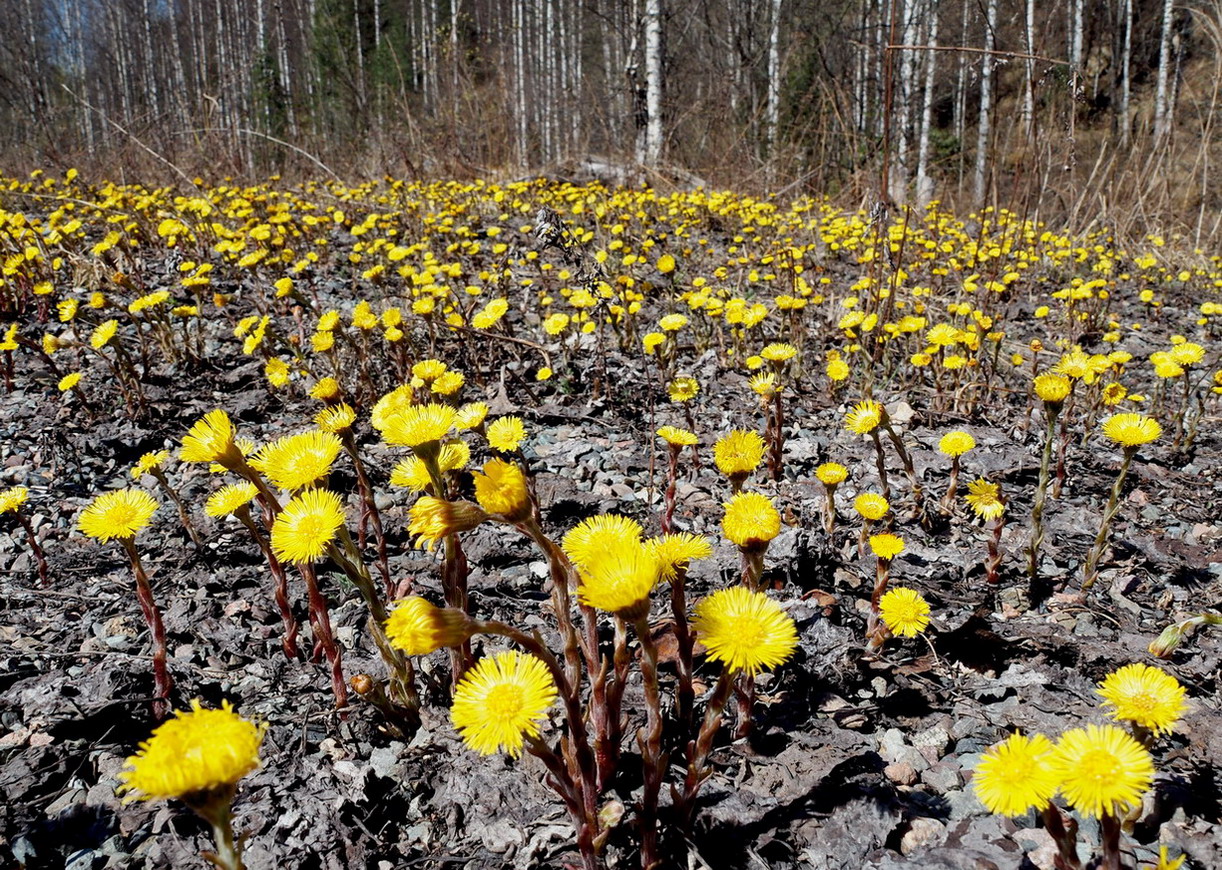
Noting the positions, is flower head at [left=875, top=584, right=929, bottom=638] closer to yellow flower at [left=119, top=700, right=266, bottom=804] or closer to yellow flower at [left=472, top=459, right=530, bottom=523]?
yellow flower at [left=472, top=459, right=530, bottom=523]

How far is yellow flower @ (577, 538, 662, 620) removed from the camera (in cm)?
94

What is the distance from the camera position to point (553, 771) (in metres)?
1.07

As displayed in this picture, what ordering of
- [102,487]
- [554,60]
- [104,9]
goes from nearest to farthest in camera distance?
[102,487] → [554,60] → [104,9]

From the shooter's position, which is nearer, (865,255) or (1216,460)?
(1216,460)

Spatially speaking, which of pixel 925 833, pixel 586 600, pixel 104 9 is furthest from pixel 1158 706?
pixel 104 9

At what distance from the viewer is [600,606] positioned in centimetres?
94

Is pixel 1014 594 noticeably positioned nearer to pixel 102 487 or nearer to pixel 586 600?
pixel 586 600

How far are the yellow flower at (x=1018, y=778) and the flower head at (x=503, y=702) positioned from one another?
2.05 feet

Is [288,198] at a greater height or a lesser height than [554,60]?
lesser

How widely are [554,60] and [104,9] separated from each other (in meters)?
18.5

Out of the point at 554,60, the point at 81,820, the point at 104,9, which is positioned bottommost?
the point at 81,820

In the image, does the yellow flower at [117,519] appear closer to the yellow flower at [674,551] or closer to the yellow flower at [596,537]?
the yellow flower at [596,537]

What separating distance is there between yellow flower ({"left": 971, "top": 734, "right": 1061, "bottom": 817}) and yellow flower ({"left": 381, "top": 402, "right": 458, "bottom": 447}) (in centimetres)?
111

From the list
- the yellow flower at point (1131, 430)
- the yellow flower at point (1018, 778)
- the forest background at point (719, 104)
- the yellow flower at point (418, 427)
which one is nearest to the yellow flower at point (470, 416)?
the yellow flower at point (418, 427)
